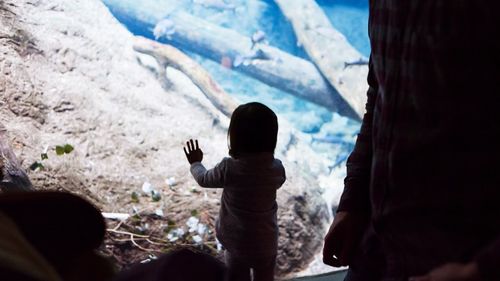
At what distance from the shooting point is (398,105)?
92 centimetres

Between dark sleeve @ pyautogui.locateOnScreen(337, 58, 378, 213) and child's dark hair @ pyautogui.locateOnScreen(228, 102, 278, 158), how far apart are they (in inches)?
41.4

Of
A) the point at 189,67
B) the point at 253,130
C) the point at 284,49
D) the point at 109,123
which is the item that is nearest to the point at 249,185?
the point at 253,130

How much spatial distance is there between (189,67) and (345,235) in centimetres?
313

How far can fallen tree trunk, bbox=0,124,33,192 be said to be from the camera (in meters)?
2.85

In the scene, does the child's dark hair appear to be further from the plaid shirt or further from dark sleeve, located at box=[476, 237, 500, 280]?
dark sleeve, located at box=[476, 237, 500, 280]

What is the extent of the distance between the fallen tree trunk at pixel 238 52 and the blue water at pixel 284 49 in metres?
0.04

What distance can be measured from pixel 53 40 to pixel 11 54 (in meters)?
0.30

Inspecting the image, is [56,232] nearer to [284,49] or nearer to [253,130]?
[253,130]

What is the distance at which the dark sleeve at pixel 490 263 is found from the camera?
0.74 metres

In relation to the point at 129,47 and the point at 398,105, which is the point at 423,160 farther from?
the point at 129,47

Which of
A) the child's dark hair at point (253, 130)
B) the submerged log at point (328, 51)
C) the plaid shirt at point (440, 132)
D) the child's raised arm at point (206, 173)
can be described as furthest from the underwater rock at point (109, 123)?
the plaid shirt at point (440, 132)

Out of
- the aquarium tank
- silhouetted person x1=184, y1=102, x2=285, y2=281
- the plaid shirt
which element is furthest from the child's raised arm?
the plaid shirt

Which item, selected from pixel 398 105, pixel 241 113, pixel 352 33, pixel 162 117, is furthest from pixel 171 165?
pixel 398 105

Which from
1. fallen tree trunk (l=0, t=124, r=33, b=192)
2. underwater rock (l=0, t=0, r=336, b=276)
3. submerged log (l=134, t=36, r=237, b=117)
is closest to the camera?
fallen tree trunk (l=0, t=124, r=33, b=192)
